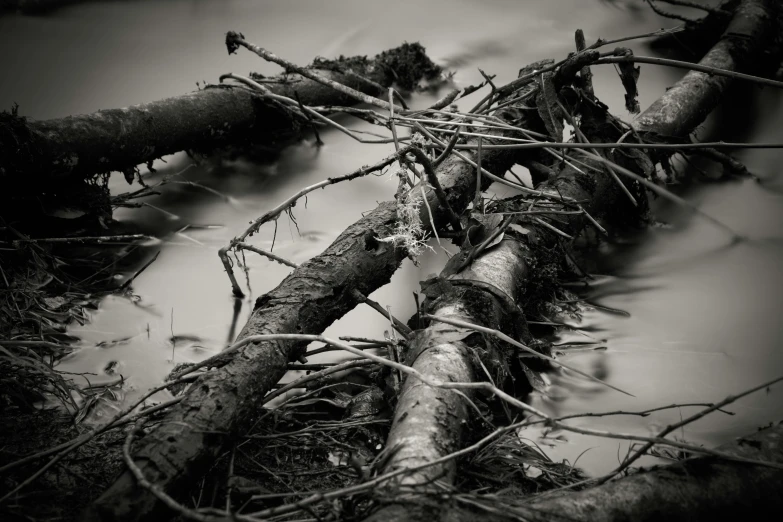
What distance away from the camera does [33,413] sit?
1.30m

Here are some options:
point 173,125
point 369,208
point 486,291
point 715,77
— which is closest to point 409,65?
point 369,208

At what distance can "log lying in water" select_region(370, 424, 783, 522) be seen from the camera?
0.87m

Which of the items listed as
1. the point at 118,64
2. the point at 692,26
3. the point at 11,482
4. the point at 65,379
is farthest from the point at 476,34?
the point at 11,482

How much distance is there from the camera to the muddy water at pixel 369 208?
1420 millimetres

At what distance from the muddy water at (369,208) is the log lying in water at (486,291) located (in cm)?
21

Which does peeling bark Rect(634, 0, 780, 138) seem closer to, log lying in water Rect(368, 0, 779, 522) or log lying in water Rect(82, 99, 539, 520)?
log lying in water Rect(368, 0, 779, 522)

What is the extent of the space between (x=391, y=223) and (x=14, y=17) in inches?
100

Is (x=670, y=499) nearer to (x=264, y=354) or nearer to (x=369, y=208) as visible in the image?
(x=264, y=354)

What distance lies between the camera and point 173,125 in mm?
2125

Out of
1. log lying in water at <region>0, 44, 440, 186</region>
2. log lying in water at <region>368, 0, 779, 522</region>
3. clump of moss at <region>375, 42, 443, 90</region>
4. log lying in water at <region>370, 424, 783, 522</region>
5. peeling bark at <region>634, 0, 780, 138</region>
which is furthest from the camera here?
clump of moss at <region>375, 42, 443, 90</region>

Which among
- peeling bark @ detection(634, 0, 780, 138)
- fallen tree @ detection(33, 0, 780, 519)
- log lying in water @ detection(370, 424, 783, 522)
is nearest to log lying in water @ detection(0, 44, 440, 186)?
fallen tree @ detection(33, 0, 780, 519)

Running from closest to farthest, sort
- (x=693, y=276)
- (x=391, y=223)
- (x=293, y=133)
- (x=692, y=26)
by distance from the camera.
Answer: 1. (x=391, y=223)
2. (x=693, y=276)
3. (x=293, y=133)
4. (x=692, y=26)

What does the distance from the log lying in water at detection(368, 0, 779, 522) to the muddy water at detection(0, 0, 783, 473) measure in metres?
0.21

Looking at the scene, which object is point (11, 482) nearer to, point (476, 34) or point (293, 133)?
point (293, 133)
